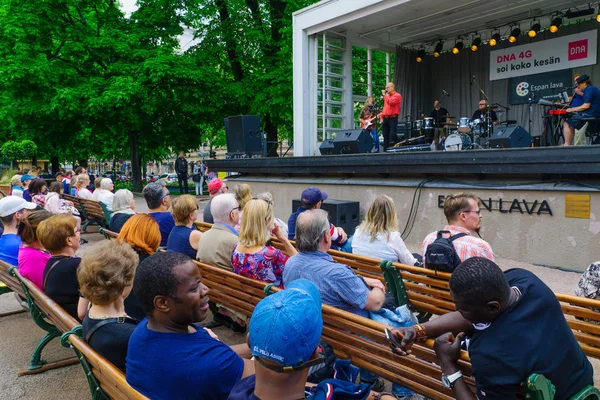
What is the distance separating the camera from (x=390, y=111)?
471 inches

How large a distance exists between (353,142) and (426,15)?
14.8 feet

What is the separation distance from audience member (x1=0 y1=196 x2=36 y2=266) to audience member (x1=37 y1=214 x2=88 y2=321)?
1.43 m

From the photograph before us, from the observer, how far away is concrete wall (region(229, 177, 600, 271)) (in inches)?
244

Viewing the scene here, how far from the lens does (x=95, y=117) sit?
1792cm

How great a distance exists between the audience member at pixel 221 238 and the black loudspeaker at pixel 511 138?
20.8 feet

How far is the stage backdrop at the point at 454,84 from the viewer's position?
49.8ft

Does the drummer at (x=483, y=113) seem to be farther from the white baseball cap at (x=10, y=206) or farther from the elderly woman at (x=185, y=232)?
the white baseball cap at (x=10, y=206)

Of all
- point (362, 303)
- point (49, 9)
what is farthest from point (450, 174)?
point (49, 9)

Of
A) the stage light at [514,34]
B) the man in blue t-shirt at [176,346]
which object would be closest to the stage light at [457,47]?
the stage light at [514,34]

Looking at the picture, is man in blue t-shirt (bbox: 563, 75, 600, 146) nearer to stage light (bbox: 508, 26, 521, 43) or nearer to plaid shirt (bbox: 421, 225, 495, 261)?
stage light (bbox: 508, 26, 521, 43)

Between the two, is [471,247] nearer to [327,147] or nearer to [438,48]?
[327,147]

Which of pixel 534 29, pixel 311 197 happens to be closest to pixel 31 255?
pixel 311 197

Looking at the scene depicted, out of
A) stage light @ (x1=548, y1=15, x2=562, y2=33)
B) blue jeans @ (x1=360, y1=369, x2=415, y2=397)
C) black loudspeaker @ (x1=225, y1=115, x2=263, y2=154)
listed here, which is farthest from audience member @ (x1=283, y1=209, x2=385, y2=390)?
stage light @ (x1=548, y1=15, x2=562, y2=33)

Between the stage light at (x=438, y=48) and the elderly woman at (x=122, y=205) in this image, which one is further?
the stage light at (x=438, y=48)
